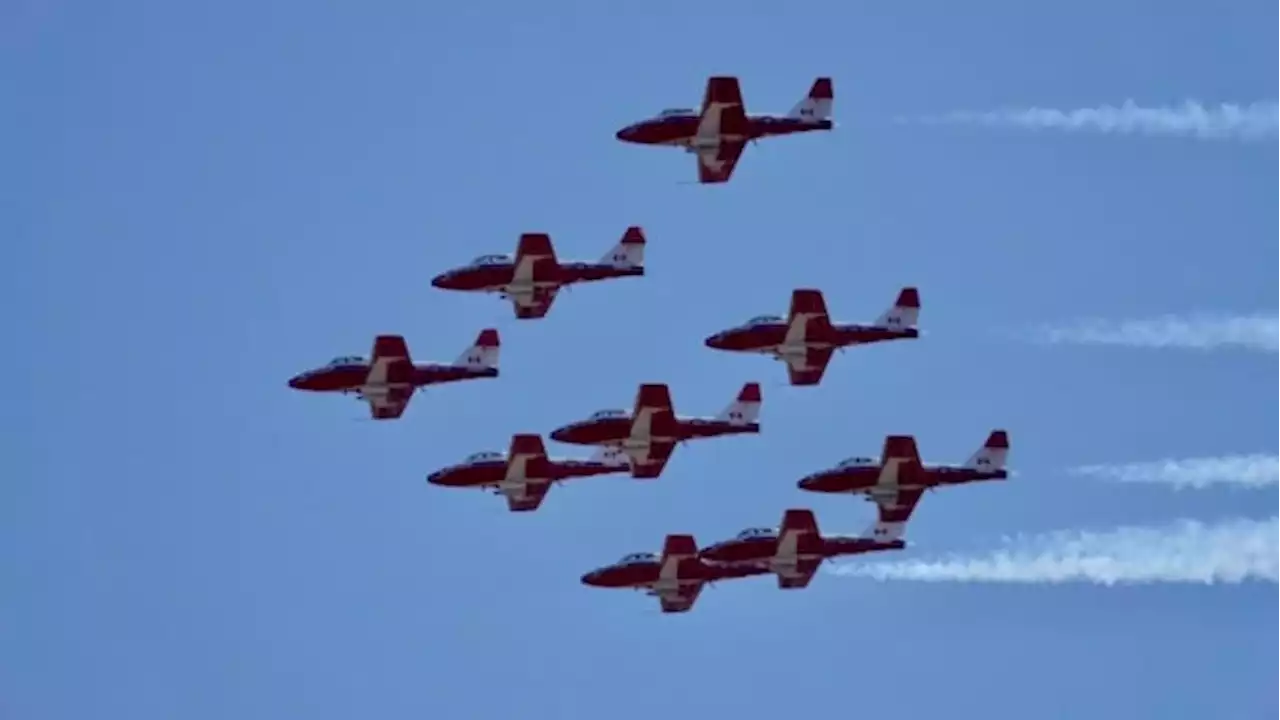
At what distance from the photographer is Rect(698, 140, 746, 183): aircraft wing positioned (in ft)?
651

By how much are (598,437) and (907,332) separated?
12.8 meters

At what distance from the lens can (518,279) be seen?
200 meters

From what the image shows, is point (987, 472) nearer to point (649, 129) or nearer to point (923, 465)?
point (923, 465)

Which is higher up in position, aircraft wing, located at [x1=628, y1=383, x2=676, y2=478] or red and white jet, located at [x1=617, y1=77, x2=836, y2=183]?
red and white jet, located at [x1=617, y1=77, x2=836, y2=183]

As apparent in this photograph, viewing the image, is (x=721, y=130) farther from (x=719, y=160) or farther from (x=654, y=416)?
(x=654, y=416)

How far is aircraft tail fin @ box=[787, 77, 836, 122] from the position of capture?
198 m

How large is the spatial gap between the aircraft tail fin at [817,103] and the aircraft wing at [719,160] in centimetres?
259

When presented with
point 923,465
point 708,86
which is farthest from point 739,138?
point 923,465

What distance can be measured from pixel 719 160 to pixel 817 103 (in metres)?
4.42

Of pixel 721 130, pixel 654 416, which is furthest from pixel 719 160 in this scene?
pixel 654 416

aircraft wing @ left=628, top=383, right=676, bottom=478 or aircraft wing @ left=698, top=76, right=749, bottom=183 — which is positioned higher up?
aircraft wing @ left=698, top=76, right=749, bottom=183

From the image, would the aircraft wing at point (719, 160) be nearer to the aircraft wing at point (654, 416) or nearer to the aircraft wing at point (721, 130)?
the aircraft wing at point (721, 130)

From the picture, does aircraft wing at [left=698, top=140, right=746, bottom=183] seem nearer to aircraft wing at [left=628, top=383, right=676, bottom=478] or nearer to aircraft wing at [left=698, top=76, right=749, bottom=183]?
aircraft wing at [left=698, top=76, right=749, bottom=183]

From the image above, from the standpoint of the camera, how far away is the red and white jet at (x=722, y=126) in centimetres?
19750
